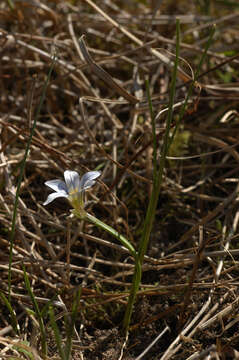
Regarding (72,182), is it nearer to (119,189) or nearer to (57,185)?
(57,185)

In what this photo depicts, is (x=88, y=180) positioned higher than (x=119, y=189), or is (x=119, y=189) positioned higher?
(x=88, y=180)

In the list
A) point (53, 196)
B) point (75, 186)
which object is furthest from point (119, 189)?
point (53, 196)

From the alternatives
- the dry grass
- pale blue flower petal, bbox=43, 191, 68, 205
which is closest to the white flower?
pale blue flower petal, bbox=43, 191, 68, 205

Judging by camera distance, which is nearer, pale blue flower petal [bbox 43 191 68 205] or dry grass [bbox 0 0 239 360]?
pale blue flower petal [bbox 43 191 68 205]

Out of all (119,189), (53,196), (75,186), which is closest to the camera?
(53,196)

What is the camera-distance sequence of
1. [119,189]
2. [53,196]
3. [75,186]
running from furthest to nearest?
1. [119,189]
2. [75,186]
3. [53,196]

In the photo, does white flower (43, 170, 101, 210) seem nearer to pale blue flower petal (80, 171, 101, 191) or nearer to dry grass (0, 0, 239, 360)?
pale blue flower petal (80, 171, 101, 191)

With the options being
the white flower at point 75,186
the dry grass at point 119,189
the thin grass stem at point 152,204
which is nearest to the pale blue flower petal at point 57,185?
the white flower at point 75,186

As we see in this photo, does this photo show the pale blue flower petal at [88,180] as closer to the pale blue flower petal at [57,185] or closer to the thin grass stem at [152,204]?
the pale blue flower petal at [57,185]
